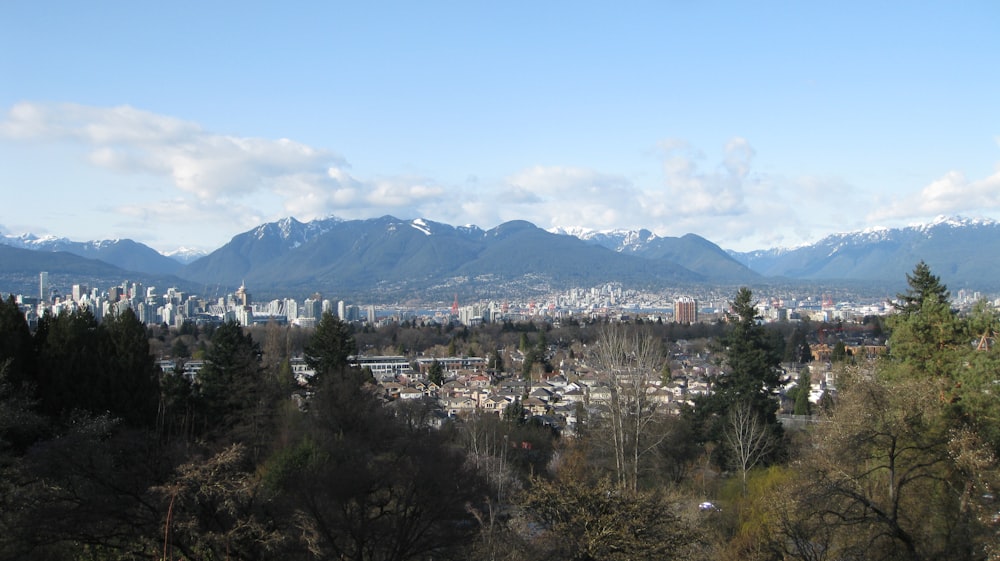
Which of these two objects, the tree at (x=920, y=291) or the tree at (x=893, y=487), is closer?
the tree at (x=893, y=487)

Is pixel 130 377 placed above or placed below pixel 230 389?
above

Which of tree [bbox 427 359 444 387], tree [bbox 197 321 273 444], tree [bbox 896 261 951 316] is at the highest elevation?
tree [bbox 896 261 951 316]

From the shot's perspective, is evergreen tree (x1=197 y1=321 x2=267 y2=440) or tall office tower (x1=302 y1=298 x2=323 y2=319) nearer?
evergreen tree (x1=197 y1=321 x2=267 y2=440)

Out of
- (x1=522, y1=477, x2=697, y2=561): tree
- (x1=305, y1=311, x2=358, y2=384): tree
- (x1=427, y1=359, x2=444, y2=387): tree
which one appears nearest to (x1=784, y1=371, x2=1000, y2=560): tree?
(x1=522, y1=477, x2=697, y2=561): tree

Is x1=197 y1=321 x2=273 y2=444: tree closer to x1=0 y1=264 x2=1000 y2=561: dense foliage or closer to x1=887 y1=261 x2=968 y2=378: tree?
x1=0 y1=264 x2=1000 y2=561: dense foliage

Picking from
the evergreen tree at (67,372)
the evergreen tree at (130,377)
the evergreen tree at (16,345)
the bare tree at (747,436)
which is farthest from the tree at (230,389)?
the bare tree at (747,436)

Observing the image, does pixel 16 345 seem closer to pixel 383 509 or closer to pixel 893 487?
pixel 383 509

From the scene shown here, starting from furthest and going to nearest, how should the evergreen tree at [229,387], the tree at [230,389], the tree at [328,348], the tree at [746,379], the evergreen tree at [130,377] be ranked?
the tree at [328,348] → the tree at [746,379] → the evergreen tree at [229,387] → the tree at [230,389] → the evergreen tree at [130,377]

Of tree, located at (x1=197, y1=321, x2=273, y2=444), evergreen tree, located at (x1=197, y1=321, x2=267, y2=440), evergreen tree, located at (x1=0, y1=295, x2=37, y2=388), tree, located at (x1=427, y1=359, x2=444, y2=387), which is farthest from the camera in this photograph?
tree, located at (x1=427, y1=359, x2=444, y2=387)

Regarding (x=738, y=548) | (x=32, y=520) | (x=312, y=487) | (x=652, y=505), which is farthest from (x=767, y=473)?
(x=32, y=520)

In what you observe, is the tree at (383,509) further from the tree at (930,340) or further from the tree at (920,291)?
the tree at (920,291)

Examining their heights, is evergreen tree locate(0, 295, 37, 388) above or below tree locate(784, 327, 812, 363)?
above

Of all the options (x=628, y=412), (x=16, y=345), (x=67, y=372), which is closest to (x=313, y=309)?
(x=628, y=412)

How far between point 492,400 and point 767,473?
771 inches
